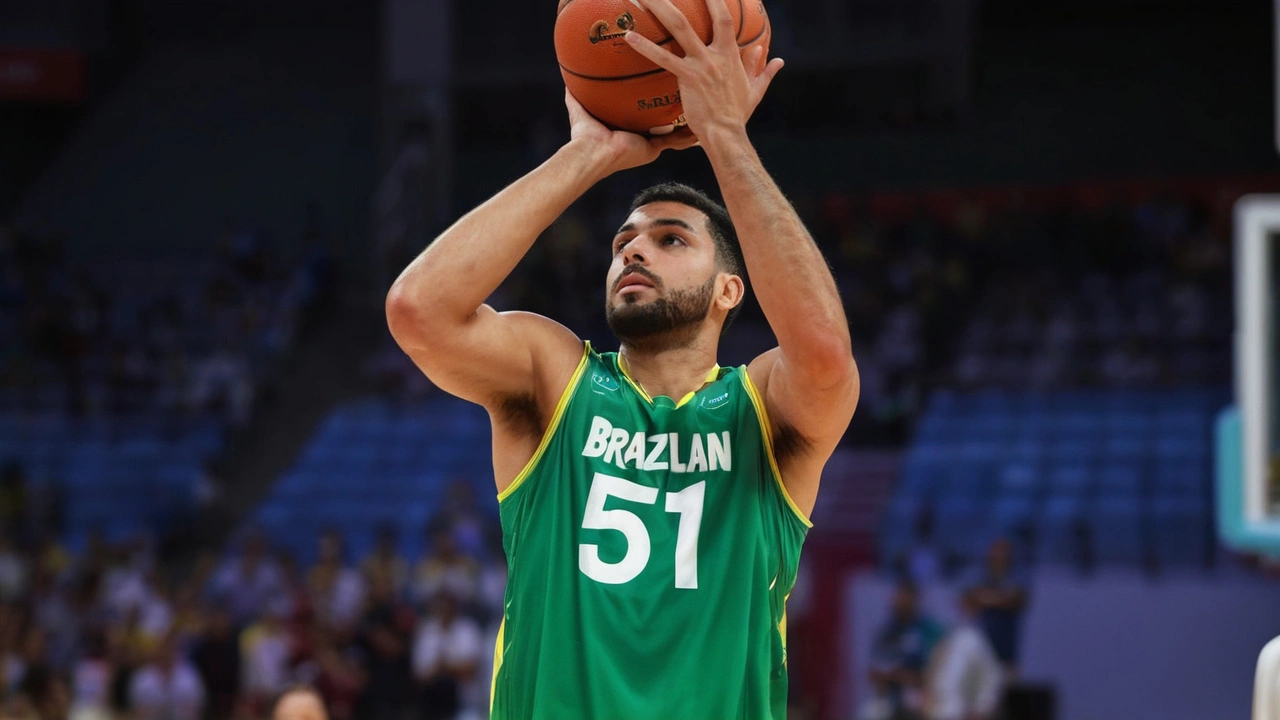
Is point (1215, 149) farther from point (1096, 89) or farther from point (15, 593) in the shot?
point (15, 593)

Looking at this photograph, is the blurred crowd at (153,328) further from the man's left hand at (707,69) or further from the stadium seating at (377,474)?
the man's left hand at (707,69)

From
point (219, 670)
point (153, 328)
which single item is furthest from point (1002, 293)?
point (153, 328)

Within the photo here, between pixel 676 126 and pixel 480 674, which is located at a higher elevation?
pixel 676 126

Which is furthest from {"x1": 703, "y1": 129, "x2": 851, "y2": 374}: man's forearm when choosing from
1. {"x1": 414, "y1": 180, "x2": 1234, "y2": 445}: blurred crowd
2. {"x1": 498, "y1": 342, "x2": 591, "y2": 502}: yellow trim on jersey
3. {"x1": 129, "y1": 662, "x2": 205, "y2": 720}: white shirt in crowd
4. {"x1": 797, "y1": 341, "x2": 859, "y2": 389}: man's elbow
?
{"x1": 414, "y1": 180, "x2": 1234, "y2": 445}: blurred crowd

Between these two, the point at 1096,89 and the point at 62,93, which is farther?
the point at 62,93

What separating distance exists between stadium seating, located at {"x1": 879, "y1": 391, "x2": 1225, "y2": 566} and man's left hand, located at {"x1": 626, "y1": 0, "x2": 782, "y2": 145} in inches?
308

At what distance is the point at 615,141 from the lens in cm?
303

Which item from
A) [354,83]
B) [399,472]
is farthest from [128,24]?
[399,472]

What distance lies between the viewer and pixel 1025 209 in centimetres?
1574

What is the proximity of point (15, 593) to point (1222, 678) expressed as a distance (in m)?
9.20

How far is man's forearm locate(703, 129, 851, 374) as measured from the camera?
2725 mm

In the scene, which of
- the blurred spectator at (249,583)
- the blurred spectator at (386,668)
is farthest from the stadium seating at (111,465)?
the blurred spectator at (386,668)

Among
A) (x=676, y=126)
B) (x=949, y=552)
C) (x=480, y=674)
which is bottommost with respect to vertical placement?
(x=480, y=674)

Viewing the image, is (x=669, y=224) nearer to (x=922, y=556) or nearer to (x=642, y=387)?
(x=642, y=387)
